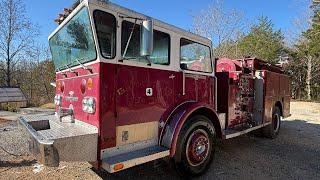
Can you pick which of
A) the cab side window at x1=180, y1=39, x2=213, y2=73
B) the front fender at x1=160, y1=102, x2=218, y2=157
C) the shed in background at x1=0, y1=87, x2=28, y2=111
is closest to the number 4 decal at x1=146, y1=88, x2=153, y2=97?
the front fender at x1=160, y1=102, x2=218, y2=157

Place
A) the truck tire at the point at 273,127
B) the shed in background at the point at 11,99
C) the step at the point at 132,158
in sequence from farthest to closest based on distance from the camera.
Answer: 1. the shed in background at the point at 11,99
2. the truck tire at the point at 273,127
3. the step at the point at 132,158

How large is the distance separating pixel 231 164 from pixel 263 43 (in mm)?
26486

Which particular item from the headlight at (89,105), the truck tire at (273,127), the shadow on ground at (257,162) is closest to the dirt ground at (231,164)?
the shadow on ground at (257,162)

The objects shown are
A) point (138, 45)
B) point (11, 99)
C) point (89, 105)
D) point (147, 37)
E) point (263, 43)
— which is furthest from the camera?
point (263, 43)

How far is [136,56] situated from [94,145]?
123cm

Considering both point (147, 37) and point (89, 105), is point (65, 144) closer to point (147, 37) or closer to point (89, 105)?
point (89, 105)

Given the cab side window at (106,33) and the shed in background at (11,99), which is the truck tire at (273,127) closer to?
the cab side window at (106,33)

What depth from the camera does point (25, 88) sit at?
25828mm

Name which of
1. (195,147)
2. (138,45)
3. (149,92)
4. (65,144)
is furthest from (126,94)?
(195,147)

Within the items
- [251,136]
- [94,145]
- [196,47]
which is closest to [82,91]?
[94,145]

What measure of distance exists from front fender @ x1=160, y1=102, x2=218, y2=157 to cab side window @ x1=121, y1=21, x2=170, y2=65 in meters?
0.72

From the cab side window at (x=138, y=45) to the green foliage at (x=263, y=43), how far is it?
25.3 meters

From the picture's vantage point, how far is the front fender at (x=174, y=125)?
385 cm

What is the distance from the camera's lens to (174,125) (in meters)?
3.95
